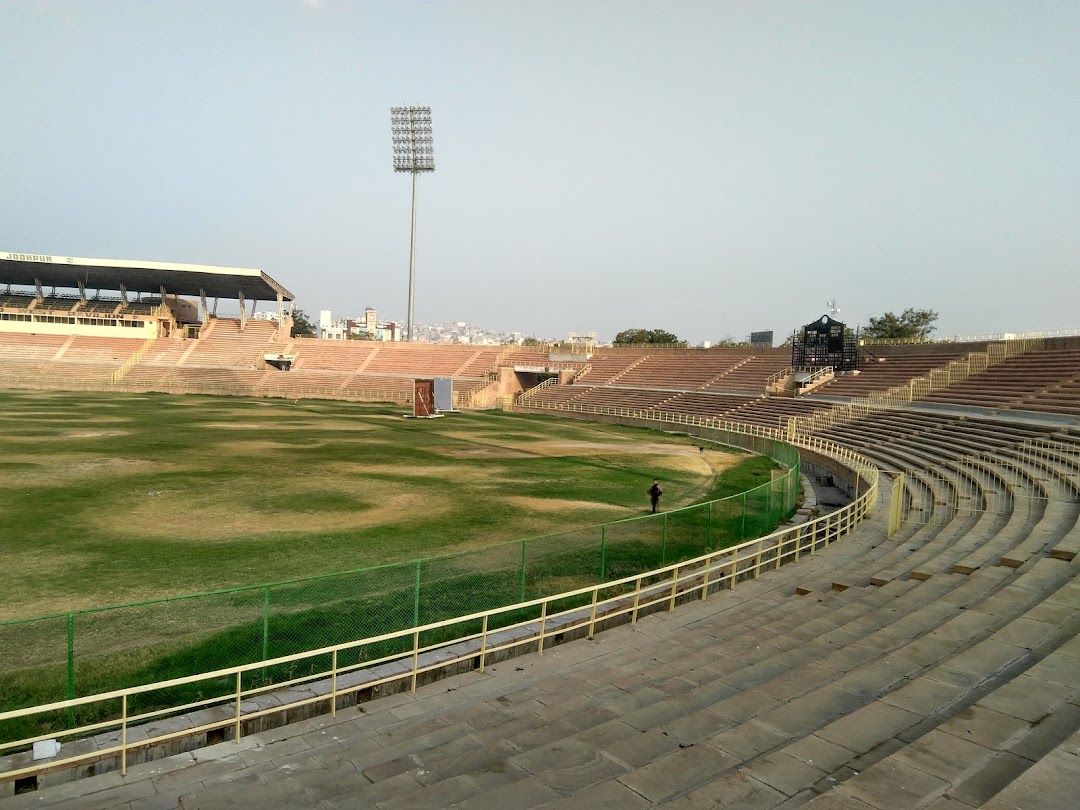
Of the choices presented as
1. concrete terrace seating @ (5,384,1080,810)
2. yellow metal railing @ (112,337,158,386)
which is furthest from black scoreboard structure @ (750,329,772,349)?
concrete terrace seating @ (5,384,1080,810)

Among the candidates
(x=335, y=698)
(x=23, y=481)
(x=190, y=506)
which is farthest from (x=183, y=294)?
(x=335, y=698)

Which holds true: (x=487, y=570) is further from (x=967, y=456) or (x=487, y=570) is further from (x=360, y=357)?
(x=360, y=357)

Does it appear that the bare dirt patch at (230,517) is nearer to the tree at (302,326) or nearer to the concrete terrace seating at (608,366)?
the concrete terrace seating at (608,366)

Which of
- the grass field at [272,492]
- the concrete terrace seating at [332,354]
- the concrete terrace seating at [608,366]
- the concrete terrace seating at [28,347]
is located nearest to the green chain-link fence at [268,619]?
the grass field at [272,492]

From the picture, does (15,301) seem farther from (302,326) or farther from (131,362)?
(302,326)

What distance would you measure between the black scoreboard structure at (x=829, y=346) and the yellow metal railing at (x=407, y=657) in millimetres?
39764

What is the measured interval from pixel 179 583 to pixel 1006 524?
59.2 ft

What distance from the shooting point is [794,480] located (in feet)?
74.7

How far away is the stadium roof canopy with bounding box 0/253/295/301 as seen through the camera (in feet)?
239

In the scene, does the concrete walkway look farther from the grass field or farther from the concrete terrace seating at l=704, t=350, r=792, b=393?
the concrete terrace seating at l=704, t=350, r=792, b=393

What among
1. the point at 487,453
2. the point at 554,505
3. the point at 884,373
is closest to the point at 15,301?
the point at 487,453

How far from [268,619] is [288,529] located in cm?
823

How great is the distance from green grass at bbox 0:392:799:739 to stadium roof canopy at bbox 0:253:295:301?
122ft

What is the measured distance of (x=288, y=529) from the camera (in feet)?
58.0
